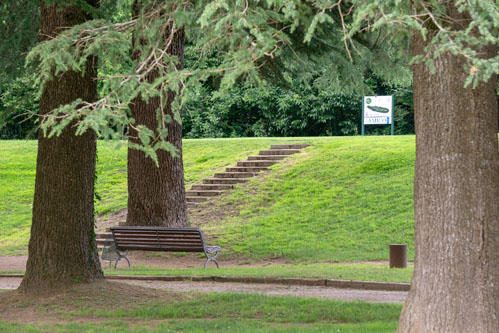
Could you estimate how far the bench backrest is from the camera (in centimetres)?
1379

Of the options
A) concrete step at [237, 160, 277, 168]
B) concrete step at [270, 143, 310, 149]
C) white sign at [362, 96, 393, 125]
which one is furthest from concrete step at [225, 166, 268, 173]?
white sign at [362, 96, 393, 125]

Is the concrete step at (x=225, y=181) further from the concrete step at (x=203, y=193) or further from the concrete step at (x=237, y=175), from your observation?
the concrete step at (x=203, y=193)

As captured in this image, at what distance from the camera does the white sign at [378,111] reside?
1142 inches

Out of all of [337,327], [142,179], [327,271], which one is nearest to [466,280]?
[337,327]

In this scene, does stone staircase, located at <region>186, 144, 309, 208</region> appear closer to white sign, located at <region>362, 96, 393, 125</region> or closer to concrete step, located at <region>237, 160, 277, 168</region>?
concrete step, located at <region>237, 160, 277, 168</region>

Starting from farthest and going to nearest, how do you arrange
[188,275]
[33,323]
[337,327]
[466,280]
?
1. [188,275]
2. [33,323]
3. [337,327]
4. [466,280]

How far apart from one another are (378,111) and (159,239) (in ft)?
55.6

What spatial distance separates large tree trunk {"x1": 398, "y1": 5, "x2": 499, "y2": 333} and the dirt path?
3.41 metres

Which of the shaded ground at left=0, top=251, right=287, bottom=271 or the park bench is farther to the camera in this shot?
the shaded ground at left=0, top=251, right=287, bottom=271

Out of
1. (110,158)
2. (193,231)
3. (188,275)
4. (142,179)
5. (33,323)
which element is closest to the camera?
(33,323)

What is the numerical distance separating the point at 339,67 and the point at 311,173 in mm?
8429

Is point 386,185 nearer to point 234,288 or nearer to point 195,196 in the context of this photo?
point 195,196

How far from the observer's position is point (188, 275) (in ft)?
40.2

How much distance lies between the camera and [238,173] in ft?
74.7
